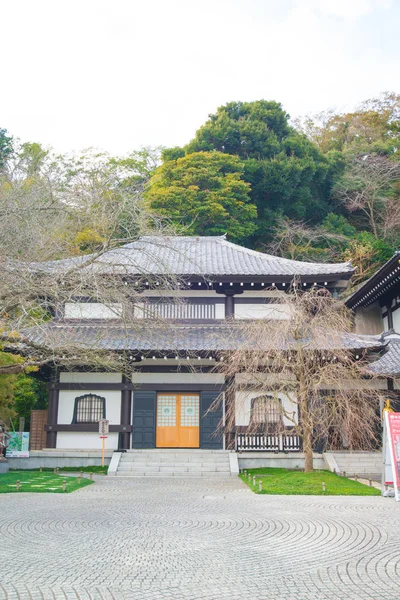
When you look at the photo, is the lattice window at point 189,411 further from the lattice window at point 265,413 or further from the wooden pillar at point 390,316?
the wooden pillar at point 390,316

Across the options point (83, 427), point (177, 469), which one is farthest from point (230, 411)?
point (83, 427)

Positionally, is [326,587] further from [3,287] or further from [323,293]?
[323,293]

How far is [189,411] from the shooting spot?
19.9 m

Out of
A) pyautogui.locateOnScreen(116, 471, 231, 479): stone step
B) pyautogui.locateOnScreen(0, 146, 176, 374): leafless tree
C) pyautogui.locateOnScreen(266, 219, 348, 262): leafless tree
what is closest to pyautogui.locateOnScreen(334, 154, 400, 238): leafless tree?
pyautogui.locateOnScreen(266, 219, 348, 262): leafless tree

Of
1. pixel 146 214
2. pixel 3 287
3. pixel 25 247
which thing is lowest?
pixel 3 287

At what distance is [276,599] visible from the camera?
4.94m

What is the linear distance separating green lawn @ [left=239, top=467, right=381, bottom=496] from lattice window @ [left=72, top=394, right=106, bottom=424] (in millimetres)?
5969

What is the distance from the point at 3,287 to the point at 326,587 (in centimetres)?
809

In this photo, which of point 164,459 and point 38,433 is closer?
point 164,459

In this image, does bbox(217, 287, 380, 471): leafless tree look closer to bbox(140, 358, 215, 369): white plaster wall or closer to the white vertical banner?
bbox(140, 358, 215, 369): white plaster wall

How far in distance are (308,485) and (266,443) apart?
5060mm

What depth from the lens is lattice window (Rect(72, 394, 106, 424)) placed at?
1936 cm

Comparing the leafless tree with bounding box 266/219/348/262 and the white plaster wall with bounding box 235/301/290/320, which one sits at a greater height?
the leafless tree with bounding box 266/219/348/262

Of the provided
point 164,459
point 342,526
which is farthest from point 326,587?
point 164,459
